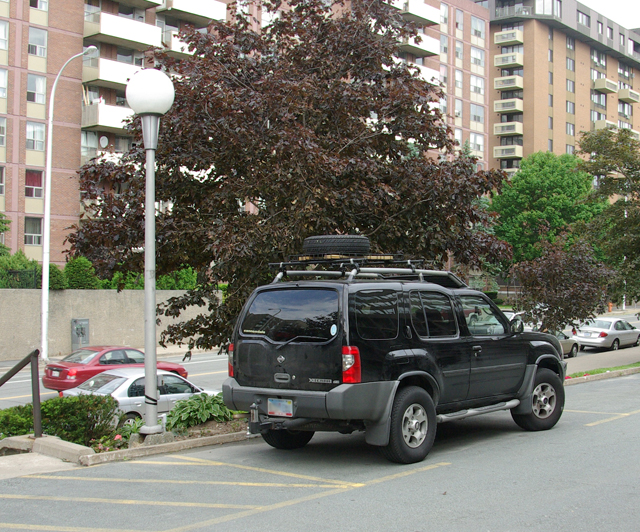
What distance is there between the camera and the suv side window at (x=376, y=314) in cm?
752

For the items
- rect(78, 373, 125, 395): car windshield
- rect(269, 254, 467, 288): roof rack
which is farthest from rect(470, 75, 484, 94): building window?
rect(269, 254, 467, 288): roof rack

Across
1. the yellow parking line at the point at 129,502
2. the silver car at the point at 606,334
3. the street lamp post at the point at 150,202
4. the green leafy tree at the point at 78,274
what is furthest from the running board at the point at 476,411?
the green leafy tree at the point at 78,274

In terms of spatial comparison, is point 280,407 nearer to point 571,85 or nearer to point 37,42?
point 37,42

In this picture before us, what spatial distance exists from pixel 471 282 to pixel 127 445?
5162cm

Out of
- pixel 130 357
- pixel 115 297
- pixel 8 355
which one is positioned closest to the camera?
pixel 130 357

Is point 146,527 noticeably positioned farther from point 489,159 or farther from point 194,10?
point 489,159

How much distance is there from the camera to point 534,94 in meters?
77.0

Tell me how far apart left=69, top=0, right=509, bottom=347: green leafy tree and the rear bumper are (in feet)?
9.25

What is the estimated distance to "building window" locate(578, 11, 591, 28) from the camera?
270ft

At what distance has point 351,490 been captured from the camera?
21.9 ft

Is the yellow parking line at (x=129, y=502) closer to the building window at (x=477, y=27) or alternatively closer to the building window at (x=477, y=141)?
the building window at (x=477, y=141)

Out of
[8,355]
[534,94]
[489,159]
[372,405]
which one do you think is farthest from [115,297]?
[534,94]

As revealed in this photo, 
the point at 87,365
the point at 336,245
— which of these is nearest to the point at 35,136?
the point at 87,365

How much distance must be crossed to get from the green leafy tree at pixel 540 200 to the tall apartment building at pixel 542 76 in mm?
13135
